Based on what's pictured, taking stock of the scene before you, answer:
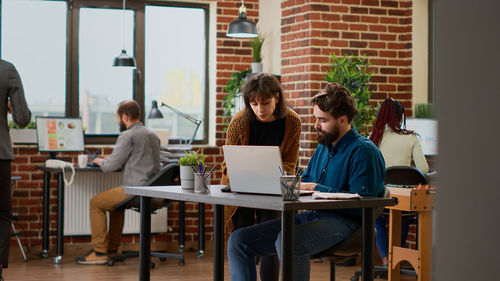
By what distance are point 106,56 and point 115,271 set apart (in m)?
2.29

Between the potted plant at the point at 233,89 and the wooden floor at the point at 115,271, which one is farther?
the potted plant at the point at 233,89

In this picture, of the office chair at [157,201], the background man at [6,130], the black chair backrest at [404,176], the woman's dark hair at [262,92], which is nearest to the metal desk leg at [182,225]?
the office chair at [157,201]

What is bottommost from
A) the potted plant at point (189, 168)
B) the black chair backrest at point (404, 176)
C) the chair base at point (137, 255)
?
the chair base at point (137, 255)

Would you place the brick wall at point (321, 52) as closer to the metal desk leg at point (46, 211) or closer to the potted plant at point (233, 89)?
the metal desk leg at point (46, 211)

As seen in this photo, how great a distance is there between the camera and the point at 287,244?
95.0 inches

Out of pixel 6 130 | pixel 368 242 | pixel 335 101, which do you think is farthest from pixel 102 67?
pixel 368 242

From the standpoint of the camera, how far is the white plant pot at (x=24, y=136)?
19.4ft

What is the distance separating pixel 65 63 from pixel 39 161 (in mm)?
1006

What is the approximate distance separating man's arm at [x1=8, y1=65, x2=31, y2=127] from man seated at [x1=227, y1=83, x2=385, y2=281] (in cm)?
205

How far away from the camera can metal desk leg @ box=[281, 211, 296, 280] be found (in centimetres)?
240

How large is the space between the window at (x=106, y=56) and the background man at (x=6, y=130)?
1983mm

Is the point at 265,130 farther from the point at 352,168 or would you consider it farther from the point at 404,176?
the point at 404,176

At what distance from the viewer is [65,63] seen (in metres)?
6.41

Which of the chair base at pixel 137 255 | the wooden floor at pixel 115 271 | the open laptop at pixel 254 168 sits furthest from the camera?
the chair base at pixel 137 255
